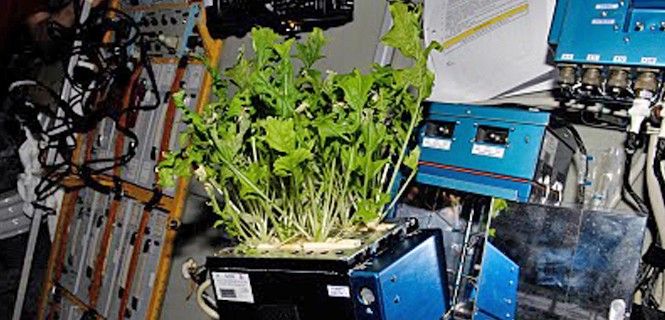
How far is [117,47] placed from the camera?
3.10 metres

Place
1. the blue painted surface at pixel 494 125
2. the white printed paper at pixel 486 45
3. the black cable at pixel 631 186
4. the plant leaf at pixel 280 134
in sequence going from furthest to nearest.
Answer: the white printed paper at pixel 486 45 < the black cable at pixel 631 186 < the blue painted surface at pixel 494 125 < the plant leaf at pixel 280 134

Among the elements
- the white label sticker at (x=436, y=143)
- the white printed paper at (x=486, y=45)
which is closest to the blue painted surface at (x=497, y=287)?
the white label sticker at (x=436, y=143)

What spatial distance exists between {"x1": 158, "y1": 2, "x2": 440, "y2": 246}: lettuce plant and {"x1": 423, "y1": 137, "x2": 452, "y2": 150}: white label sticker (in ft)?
0.35

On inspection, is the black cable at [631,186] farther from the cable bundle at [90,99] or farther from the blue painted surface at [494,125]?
the cable bundle at [90,99]

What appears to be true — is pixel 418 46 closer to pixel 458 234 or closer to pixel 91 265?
pixel 458 234

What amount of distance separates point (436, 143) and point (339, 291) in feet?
1.54

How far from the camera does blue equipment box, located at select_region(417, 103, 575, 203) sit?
1378mm

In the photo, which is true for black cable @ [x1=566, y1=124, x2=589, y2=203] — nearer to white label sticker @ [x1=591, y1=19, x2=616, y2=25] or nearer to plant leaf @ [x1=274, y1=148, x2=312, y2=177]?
white label sticker @ [x1=591, y1=19, x2=616, y2=25]

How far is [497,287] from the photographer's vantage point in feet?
4.64

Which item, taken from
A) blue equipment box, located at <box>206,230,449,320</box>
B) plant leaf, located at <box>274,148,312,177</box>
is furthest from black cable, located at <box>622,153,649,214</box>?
plant leaf, located at <box>274,148,312,177</box>

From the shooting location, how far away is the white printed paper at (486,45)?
5.20ft

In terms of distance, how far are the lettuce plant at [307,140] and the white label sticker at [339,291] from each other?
15cm

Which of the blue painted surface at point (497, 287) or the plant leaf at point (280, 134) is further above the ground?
the plant leaf at point (280, 134)

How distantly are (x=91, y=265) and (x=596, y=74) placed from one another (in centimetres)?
244
